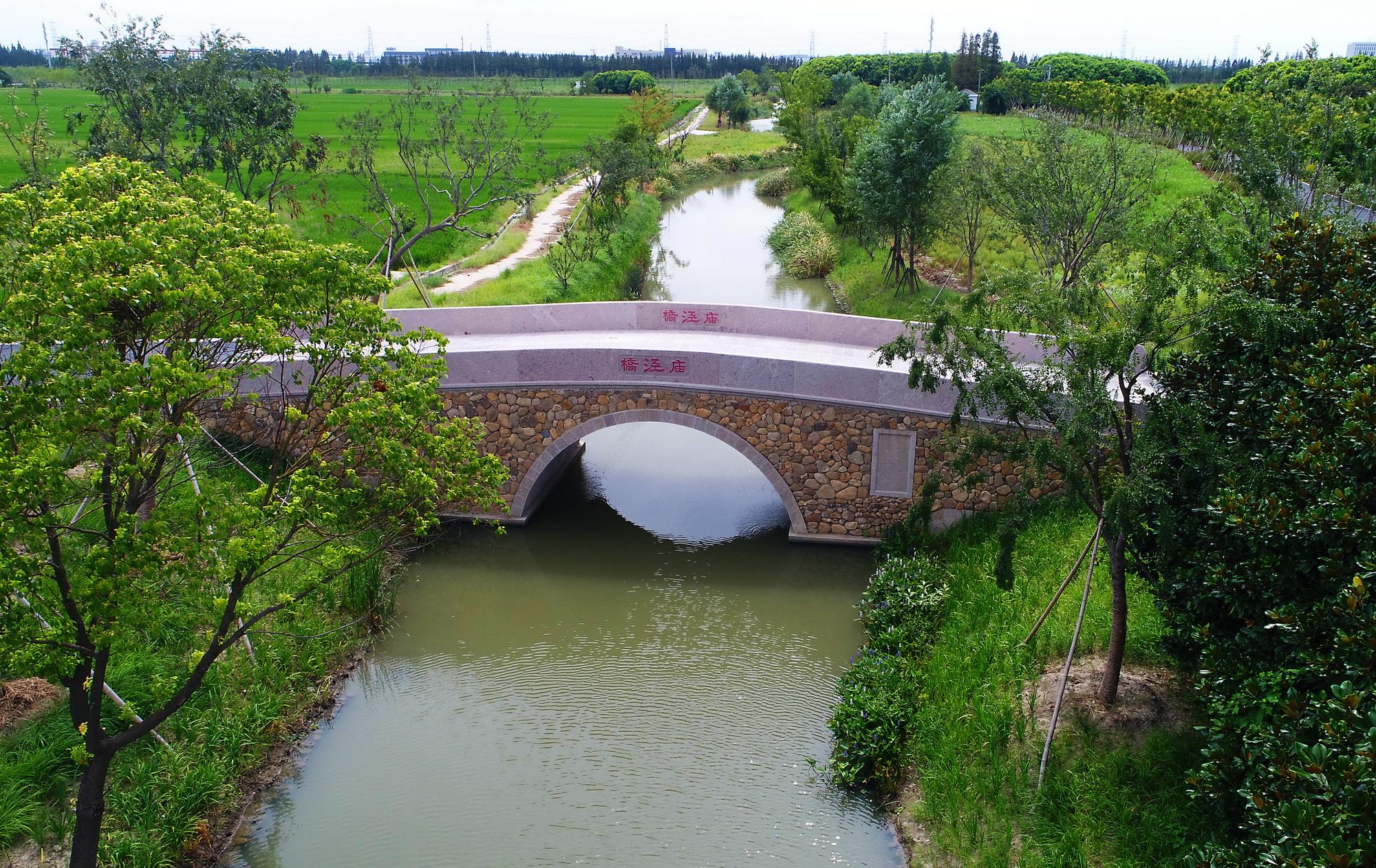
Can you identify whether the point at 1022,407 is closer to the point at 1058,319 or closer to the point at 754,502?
the point at 1058,319

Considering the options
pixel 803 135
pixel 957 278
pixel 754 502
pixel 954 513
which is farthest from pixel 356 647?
pixel 803 135

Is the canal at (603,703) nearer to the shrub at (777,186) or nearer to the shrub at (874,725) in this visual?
the shrub at (874,725)

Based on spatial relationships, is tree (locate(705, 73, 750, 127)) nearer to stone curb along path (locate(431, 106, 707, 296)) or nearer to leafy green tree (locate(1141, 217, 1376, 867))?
stone curb along path (locate(431, 106, 707, 296))

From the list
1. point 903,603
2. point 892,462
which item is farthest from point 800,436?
point 903,603

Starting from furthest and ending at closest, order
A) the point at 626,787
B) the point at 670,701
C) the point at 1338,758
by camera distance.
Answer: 1. the point at 670,701
2. the point at 626,787
3. the point at 1338,758

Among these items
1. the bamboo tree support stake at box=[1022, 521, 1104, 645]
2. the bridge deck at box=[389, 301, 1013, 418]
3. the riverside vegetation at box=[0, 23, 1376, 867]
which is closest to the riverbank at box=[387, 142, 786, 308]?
the bridge deck at box=[389, 301, 1013, 418]

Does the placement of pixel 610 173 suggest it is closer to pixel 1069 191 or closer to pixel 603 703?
pixel 1069 191

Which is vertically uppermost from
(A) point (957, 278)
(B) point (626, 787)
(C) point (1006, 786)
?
(A) point (957, 278)
